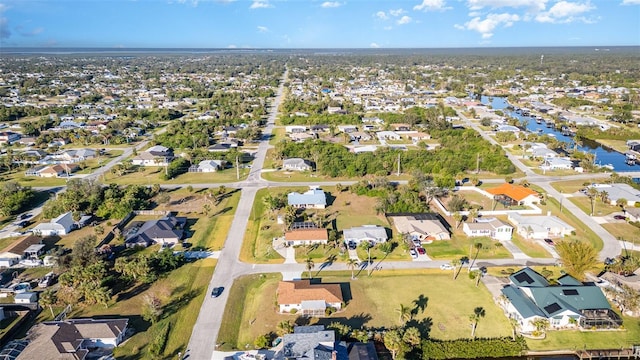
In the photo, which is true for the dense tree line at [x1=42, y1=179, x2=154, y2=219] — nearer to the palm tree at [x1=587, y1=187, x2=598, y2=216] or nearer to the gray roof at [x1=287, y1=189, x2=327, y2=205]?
the gray roof at [x1=287, y1=189, x2=327, y2=205]

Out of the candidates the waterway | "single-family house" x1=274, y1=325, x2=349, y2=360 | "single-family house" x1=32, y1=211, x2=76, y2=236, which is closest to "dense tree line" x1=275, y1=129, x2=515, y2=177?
the waterway

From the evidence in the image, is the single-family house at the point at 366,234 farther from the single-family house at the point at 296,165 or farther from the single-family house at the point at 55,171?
the single-family house at the point at 55,171

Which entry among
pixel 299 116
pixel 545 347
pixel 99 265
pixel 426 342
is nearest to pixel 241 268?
pixel 99 265

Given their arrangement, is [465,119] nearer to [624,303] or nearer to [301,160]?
[301,160]

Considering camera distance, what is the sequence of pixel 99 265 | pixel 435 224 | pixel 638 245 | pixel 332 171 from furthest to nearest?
pixel 332 171, pixel 435 224, pixel 638 245, pixel 99 265

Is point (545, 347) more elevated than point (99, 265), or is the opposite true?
point (99, 265)

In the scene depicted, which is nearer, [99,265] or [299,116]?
[99,265]

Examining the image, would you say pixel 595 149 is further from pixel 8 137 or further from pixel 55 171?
pixel 8 137

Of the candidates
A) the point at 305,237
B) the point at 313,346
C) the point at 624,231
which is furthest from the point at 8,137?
the point at 624,231
